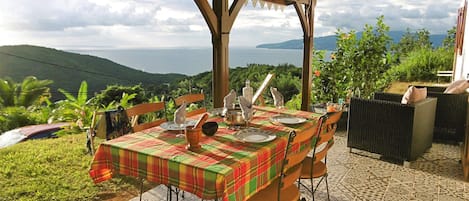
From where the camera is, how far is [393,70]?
23.7 ft

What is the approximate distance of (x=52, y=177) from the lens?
3.52 metres

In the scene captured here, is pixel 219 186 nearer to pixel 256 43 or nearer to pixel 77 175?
pixel 77 175

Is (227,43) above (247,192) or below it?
above

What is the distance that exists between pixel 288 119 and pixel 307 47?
3493 millimetres

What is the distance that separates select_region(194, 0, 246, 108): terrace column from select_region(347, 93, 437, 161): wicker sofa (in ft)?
5.39

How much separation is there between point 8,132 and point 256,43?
3.98 metres

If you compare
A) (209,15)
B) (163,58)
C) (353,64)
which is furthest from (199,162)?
(353,64)

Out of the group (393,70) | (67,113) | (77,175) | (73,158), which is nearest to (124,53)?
(67,113)

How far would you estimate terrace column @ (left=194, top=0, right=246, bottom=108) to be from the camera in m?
3.73

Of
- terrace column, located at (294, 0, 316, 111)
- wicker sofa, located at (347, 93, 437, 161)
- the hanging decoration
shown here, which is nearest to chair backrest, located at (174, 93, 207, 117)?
the hanging decoration

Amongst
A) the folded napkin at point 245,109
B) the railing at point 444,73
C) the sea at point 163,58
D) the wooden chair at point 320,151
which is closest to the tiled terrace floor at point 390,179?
the wooden chair at point 320,151

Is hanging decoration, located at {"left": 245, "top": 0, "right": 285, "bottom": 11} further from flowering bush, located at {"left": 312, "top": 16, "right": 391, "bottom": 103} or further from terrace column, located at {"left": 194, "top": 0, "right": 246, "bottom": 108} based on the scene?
flowering bush, located at {"left": 312, "top": 16, "right": 391, "bottom": 103}

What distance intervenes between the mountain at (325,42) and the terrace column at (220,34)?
2401mm

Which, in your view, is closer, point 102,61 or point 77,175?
point 77,175
